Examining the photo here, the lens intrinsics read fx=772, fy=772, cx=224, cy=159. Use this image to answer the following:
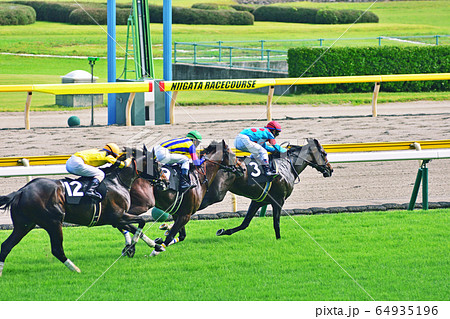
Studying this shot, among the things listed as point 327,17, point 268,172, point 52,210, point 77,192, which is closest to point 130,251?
point 77,192

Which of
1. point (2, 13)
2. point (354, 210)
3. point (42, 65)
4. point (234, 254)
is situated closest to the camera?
point (234, 254)

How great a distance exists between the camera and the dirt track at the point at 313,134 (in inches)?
442

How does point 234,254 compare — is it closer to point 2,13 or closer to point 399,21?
point 2,13

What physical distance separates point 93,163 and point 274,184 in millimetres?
2252

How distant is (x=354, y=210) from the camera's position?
1003 cm

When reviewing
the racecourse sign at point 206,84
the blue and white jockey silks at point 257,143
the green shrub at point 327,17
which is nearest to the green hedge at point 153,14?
the green shrub at point 327,17

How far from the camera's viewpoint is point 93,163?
753 cm

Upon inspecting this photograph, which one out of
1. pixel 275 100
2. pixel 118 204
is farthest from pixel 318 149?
pixel 275 100

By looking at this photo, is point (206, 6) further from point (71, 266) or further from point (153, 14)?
point (71, 266)

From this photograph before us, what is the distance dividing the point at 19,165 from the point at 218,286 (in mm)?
4082

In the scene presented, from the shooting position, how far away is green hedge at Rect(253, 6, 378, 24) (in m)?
51.8

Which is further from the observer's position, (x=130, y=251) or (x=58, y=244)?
(x=130, y=251)

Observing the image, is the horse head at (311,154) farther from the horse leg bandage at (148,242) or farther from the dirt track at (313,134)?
the horse leg bandage at (148,242)

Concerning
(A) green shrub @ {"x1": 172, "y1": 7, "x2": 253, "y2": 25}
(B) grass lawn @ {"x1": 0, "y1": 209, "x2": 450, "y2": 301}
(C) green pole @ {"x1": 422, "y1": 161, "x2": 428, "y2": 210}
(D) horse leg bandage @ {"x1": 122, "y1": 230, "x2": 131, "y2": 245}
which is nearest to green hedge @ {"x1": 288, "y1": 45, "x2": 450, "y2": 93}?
(C) green pole @ {"x1": 422, "y1": 161, "x2": 428, "y2": 210}
